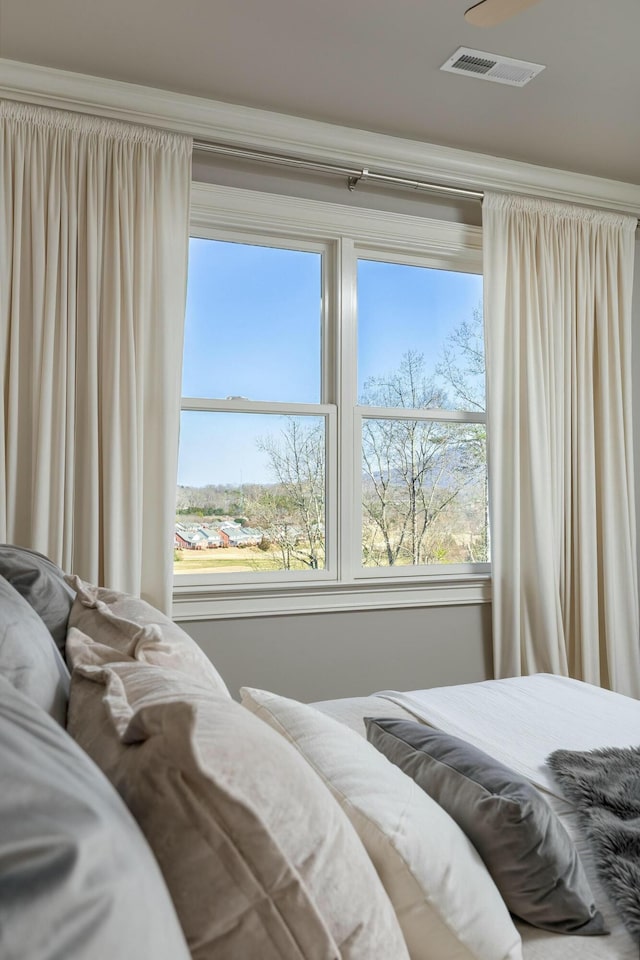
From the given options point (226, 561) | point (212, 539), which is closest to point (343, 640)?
point (226, 561)

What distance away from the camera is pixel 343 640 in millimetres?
3217

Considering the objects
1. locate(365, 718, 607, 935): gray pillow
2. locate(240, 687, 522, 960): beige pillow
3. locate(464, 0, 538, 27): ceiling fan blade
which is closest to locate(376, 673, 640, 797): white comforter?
locate(365, 718, 607, 935): gray pillow

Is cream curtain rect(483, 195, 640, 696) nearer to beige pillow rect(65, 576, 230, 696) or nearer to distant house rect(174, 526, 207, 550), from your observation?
distant house rect(174, 526, 207, 550)

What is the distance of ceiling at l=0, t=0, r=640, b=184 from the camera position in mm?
2432

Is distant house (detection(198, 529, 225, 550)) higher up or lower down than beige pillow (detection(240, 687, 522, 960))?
higher up

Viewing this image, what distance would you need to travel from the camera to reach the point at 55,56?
2.65m

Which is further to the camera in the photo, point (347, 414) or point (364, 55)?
point (347, 414)

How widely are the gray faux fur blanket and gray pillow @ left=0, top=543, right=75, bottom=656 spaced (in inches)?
40.0

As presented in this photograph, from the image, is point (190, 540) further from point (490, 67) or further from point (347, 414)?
point (490, 67)

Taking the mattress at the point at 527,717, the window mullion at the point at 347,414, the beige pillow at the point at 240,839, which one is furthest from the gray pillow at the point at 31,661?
the window mullion at the point at 347,414

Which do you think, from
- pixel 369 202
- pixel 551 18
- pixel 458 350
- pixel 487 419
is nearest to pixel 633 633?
pixel 487 419

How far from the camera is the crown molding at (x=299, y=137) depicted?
2750 millimetres

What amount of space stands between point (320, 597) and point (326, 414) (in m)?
0.82

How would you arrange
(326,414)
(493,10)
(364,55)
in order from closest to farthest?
(493,10) → (364,55) → (326,414)
